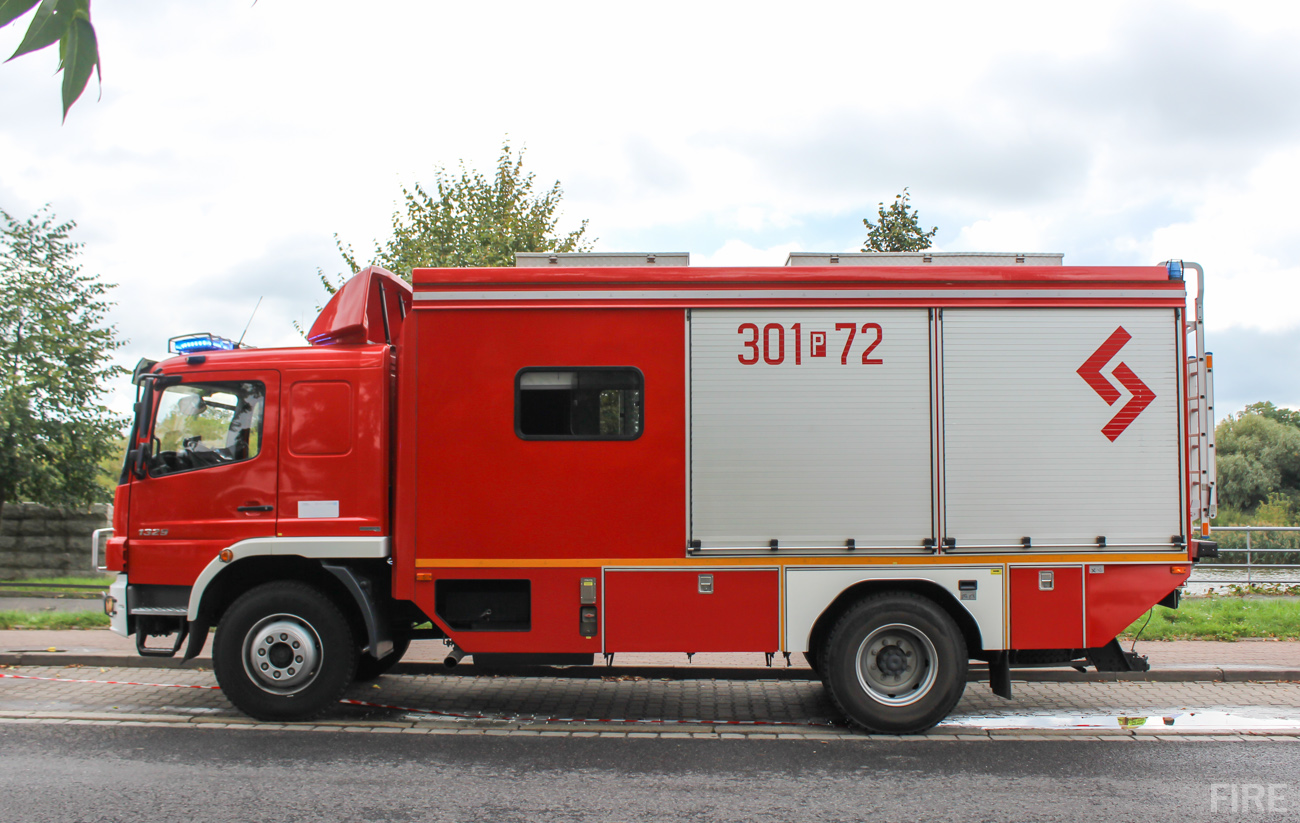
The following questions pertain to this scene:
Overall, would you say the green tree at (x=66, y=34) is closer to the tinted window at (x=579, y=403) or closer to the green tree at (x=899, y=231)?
the tinted window at (x=579, y=403)

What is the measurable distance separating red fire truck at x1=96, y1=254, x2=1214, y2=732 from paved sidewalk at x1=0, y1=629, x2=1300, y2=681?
47.9 inches

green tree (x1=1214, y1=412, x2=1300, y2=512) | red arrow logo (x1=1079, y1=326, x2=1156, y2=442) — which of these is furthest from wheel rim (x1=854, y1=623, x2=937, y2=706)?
green tree (x1=1214, y1=412, x2=1300, y2=512)

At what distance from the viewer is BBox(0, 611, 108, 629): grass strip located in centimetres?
1025

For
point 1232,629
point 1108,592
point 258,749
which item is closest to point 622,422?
point 258,749

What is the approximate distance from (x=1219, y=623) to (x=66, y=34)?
11.7 metres

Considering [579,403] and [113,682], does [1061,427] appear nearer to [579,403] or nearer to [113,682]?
[579,403]

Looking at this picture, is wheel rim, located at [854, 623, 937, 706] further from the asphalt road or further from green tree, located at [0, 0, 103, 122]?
green tree, located at [0, 0, 103, 122]

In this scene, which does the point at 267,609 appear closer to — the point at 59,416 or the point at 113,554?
the point at 113,554

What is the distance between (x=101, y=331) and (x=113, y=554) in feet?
39.5

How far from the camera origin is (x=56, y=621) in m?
10.4

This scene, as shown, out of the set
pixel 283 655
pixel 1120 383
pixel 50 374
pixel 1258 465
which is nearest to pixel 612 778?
pixel 283 655

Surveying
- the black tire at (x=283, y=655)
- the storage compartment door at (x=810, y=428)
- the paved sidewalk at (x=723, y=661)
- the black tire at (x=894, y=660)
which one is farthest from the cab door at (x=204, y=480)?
the black tire at (x=894, y=660)

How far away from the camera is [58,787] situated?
501 cm

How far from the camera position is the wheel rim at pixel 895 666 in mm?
6156
